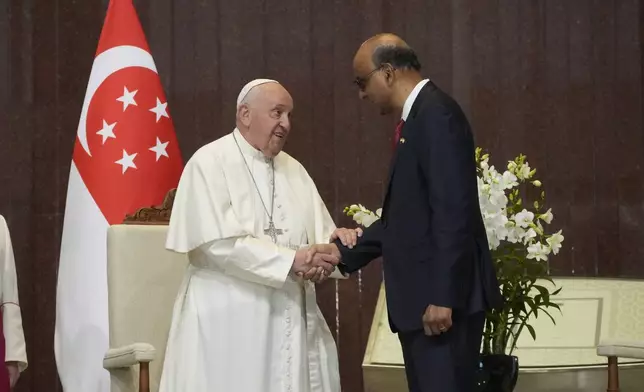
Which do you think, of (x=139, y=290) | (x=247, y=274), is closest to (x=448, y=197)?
(x=247, y=274)

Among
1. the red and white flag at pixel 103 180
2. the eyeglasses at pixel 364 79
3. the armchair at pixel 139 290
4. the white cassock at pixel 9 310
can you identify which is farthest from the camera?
the red and white flag at pixel 103 180

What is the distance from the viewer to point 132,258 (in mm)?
4086

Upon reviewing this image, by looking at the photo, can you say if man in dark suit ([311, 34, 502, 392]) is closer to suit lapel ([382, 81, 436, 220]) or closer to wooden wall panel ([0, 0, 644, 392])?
suit lapel ([382, 81, 436, 220])

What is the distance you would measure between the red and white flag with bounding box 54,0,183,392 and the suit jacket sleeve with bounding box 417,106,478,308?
7.01 feet

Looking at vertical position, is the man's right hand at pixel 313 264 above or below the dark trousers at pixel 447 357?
above

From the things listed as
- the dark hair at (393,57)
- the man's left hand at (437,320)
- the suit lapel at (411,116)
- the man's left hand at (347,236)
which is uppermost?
the dark hair at (393,57)

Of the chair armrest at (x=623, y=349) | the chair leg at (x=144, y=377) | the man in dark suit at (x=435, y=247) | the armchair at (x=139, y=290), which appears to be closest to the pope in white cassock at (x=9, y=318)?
the armchair at (x=139, y=290)

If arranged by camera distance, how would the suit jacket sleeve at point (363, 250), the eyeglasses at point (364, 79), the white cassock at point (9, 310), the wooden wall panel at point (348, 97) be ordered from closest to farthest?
1. the eyeglasses at point (364, 79)
2. the suit jacket sleeve at point (363, 250)
3. the white cassock at point (9, 310)
4. the wooden wall panel at point (348, 97)

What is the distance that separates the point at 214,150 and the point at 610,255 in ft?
7.76

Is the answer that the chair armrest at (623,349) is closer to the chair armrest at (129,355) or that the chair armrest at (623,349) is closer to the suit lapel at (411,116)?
the suit lapel at (411,116)

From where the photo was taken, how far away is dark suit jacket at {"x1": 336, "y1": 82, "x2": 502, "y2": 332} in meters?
2.99

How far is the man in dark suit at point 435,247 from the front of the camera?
9.82ft

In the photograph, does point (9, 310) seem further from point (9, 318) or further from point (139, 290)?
point (139, 290)

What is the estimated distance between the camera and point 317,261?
12.0 ft
